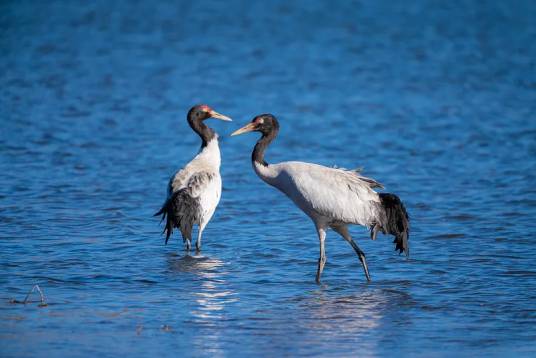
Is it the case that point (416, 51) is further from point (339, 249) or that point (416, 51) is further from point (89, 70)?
point (339, 249)

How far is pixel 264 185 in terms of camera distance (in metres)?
14.8

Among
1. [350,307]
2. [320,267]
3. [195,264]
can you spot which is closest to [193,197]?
[195,264]

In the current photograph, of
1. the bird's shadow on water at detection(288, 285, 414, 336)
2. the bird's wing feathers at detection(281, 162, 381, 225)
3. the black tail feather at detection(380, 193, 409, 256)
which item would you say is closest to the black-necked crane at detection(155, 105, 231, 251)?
the bird's wing feathers at detection(281, 162, 381, 225)

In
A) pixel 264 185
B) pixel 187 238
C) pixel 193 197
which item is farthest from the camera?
pixel 264 185

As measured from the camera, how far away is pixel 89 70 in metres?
25.7

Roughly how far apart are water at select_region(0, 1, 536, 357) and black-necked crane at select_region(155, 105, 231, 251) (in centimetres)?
32

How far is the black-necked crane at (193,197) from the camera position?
11.2m

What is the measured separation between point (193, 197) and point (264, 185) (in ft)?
11.3

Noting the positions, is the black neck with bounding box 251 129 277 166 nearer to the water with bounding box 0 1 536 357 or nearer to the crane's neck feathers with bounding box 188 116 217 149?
the water with bounding box 0 1 536 357

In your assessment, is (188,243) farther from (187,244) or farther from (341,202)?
(341,202)

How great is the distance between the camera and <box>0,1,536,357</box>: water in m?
8.46

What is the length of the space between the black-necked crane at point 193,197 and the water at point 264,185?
321 mm

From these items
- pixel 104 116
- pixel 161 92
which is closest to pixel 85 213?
pixel 104 116

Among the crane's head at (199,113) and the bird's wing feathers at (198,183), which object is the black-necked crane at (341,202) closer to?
the bird's wing feathers at (198,183)
